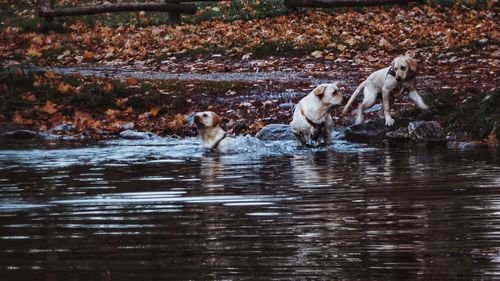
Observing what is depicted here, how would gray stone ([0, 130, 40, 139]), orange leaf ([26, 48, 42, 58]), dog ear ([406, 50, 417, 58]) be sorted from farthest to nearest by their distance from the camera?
orange leaf ([26, 48, 42, 58]) → dog ear ([406, 50, 417, 58]) → gray stone ([0, 130, 40, 139])

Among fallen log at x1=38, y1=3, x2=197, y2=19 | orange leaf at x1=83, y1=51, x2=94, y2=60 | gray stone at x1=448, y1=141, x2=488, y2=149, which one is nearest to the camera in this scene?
gray stone at x1=448, y1=141, x2=488, y2=149

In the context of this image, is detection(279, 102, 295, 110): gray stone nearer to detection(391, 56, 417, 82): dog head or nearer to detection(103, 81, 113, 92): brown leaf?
detection(391, 56, 417, 82): dog head

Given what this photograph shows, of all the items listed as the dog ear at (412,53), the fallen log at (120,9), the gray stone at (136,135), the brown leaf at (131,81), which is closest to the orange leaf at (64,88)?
the brown leaf at (131,81)

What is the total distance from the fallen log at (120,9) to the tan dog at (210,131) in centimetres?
1098

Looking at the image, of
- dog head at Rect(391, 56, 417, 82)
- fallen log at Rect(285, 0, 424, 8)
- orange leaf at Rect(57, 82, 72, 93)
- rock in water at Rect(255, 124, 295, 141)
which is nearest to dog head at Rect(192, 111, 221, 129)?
rock in water at Rect(255, 124, 295, 141)

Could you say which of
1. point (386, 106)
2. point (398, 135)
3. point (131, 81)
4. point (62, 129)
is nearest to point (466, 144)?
point (398, 135)

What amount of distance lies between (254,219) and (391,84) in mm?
6475

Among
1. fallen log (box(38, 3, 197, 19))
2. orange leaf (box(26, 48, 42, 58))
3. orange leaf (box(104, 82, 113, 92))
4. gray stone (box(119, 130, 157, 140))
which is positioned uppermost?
fallen log (box(38, 3, 197, 19))

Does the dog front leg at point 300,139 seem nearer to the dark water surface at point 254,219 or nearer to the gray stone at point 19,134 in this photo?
the dark water surface at point 254,219

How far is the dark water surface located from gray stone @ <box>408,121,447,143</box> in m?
1.31

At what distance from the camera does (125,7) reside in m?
20.9

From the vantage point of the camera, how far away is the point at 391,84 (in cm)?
1109

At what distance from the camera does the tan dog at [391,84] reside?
1086 centimetres

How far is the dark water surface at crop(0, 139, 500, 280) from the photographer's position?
12.0 ft
